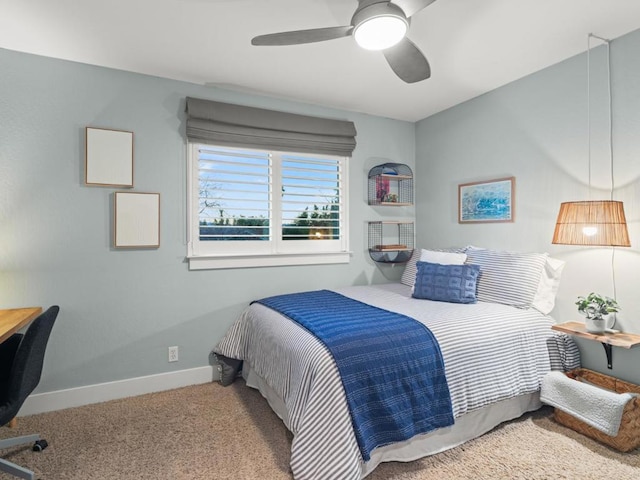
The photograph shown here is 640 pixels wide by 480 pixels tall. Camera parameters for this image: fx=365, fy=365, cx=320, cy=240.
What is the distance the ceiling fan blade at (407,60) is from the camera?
6.42 feet

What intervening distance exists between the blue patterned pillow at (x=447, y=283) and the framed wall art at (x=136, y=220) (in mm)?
2137

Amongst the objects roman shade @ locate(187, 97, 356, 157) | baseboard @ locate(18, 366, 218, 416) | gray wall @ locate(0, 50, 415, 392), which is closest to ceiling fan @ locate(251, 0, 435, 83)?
roman shade @ locate(187, 97, 356, 157)

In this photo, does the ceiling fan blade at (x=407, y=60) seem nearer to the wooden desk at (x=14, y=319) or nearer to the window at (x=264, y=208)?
the window at (x=264, y=208)

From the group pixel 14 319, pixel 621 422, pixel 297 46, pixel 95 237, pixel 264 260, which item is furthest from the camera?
pixel 264 260

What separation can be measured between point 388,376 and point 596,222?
1.64 m

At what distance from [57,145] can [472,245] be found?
138 inches

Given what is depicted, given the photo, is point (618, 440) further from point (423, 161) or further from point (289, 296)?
point (423, 161)

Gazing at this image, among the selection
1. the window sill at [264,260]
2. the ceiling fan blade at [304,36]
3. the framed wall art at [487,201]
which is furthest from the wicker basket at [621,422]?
the ceiling fan blade at [304,36]

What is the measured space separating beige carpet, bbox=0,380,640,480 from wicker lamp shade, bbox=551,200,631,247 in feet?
3.93

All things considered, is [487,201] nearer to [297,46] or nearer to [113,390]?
[297,46]

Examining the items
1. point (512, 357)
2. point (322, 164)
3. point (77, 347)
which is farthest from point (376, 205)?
point (77, 347)

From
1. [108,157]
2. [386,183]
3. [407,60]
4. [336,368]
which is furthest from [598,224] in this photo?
[108,157]

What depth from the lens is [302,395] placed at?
1865 millimetres

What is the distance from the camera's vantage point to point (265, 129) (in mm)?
3234
